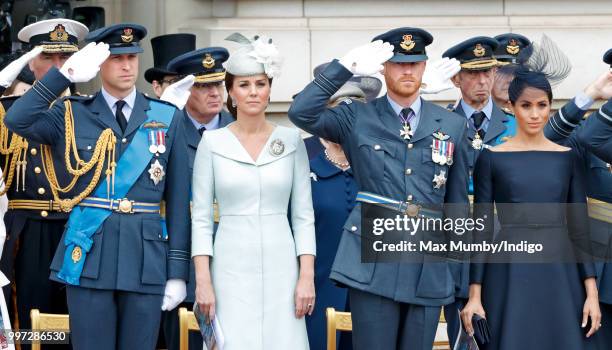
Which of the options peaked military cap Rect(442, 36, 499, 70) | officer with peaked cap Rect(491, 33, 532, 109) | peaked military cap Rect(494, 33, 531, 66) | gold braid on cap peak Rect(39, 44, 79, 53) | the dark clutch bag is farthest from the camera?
peaked military cap Rect(494, 33, 531, 66)

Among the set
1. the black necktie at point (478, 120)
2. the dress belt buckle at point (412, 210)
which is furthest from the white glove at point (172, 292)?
the black necktie at point (478, 120)

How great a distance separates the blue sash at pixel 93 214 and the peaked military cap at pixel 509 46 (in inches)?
117

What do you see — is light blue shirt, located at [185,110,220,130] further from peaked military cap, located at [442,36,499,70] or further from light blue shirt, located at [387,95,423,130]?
light blue shirt, located at [387,95,423,130]

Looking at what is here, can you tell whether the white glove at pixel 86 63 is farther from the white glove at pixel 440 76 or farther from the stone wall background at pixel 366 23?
the stone wall background at pixel 366 23

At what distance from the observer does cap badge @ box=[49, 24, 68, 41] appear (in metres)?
8.56

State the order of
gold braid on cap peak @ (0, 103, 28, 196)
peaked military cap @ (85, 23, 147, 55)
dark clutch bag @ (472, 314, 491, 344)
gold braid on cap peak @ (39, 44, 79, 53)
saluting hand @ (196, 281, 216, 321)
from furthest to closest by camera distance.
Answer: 1. gold braid on cap peak @ (39, 44, 79, 53)
2. gold braid on cap peak @ (0, 103, 28, 196)
3. peaked military cap @ (85, 23, 147, 55)
4. dark clutch bag @ (472, 314, 491, 344)
5. saluting hand @ (196, 281, 216, 321)

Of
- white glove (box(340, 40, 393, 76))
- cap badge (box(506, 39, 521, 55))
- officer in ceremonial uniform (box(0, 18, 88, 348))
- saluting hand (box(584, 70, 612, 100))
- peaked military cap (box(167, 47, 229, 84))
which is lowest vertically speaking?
officer in ceremonial uniform (box(0, 18, 88, 348))

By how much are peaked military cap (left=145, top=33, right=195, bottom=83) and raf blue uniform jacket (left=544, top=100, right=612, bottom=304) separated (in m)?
2.59

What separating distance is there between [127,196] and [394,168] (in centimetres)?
119

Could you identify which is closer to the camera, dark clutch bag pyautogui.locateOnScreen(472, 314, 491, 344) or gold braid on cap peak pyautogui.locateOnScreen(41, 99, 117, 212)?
dark clutch bag pyautogui.locateOnScreen(472, 314, 491, 344)

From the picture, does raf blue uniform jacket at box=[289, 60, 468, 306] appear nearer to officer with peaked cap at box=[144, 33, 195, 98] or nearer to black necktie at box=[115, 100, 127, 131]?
black necktie at box=[115, 100, 127, 131]

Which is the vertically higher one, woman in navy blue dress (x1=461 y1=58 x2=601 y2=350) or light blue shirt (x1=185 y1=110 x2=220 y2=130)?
light blue shirt (x1=185 y1=110 x2=220 y2=130)

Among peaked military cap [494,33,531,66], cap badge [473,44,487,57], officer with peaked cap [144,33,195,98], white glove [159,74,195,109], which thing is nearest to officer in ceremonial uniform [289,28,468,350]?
white glove [159,74,195,109]

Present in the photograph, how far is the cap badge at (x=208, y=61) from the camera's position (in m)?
8.68
